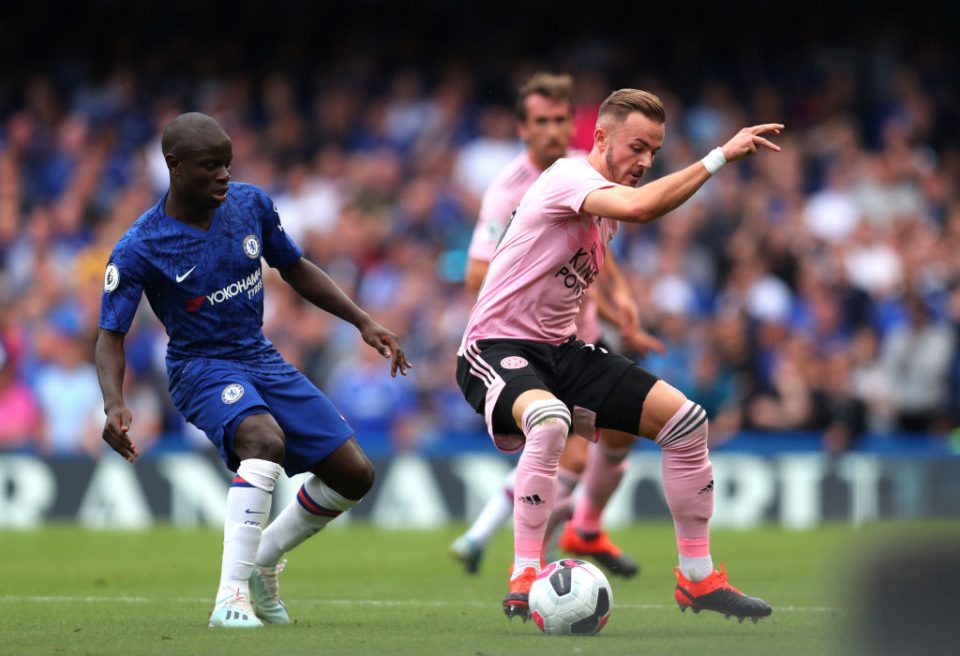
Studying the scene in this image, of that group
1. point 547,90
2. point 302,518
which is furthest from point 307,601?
point 547,90

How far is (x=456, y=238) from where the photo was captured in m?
17.5

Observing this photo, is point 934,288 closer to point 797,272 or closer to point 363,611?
point 797,272

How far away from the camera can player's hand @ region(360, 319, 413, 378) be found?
696cm

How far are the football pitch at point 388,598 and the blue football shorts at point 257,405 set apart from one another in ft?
2.56

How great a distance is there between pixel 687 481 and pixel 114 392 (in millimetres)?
2464

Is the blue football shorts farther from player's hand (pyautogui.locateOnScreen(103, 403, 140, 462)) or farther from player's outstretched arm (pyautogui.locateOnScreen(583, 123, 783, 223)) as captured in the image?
player's outstretched arm (pyautogui.locateOnScreen(583, 123, 783, 223))

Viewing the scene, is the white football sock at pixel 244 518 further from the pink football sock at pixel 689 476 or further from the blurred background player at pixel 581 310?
the blurred background player at pixel 581 310

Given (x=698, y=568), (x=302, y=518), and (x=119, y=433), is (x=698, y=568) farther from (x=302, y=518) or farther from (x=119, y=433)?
(x=119, y=433)

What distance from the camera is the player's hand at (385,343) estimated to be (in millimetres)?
6961

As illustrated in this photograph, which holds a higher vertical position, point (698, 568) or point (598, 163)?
point (598, 163)

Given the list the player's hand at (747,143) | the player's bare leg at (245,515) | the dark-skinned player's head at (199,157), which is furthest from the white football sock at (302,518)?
the player's hand at (747,143)

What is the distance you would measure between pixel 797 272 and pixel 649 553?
575cm

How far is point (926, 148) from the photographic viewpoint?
18469 millimetres

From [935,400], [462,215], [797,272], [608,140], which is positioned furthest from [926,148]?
[608,140]
